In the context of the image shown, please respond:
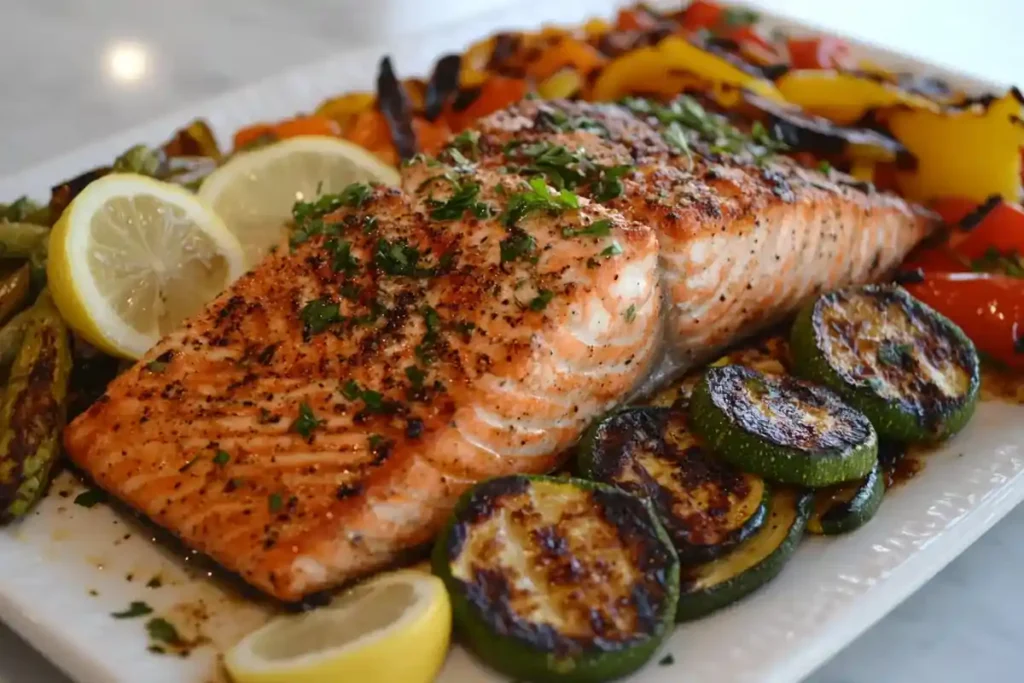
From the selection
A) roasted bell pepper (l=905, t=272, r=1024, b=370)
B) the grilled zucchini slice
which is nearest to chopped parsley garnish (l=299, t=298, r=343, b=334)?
the grilled zucchini slice

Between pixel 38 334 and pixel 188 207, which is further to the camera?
pixel 188 207

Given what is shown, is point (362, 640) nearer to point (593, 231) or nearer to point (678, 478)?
point (678, 478)

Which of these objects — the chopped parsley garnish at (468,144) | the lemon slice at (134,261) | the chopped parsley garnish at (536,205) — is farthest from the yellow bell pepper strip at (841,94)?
the lemon slice at (134,261)

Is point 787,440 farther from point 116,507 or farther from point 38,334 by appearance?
point 38,334

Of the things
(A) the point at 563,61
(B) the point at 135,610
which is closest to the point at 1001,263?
(A) the point at 563,61

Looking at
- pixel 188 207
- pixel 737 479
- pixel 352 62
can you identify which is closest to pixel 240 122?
pixel 352 62

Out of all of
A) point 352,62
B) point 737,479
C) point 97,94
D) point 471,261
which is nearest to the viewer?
point 737,479
